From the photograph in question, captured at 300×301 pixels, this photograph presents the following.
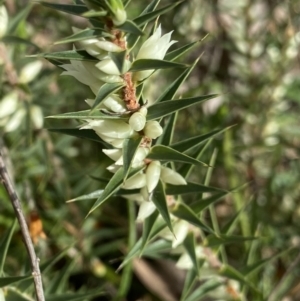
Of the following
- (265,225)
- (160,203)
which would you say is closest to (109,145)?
(160,203)

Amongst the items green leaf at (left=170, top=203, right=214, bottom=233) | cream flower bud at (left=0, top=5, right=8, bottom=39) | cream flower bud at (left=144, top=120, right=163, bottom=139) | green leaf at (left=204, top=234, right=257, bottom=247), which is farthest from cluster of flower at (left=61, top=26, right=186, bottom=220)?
cream flower bud at (left=0, top=5, right=8, bottom=39)

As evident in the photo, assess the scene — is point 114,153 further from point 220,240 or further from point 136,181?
point 220,240

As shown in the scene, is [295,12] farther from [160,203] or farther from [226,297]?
[160,203]

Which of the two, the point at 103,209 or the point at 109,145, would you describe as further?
the point at 103,209

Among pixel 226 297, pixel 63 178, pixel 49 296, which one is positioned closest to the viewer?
pixel 49 296

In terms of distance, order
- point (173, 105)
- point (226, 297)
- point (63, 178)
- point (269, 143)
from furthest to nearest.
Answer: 1. point (269, 143)
2. point (63, 178)
3. point (226, 297)
4. point (173, 105)

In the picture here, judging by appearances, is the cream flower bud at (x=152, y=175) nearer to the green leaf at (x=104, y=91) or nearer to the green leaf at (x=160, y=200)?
the green leaf at (x=160, y=200)
